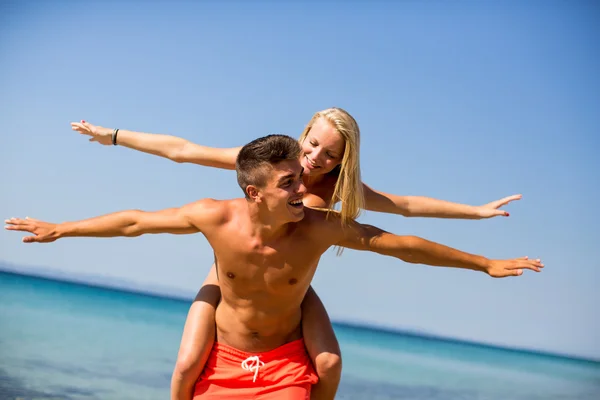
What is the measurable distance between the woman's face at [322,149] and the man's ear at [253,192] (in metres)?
0.72

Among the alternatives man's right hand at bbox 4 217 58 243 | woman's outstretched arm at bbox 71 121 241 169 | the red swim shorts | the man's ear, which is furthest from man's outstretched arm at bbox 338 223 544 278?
man's right hand at bbox 4 217 58 243

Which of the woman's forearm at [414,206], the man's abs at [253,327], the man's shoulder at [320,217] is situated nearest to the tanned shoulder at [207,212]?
the man's shoulder at [320,217]

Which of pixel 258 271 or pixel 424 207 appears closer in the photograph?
pixel 258 271

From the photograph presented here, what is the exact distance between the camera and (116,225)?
4.78 metres

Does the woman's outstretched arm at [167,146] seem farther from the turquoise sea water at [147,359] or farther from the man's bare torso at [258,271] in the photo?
the turquoise sea water at [147,359]

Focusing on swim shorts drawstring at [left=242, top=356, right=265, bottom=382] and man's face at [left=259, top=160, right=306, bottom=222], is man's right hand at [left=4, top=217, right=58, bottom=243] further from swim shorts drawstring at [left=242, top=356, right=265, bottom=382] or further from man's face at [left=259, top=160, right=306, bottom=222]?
Answer: swim shorts drawstring at [left=242, top=356, right=265, bottom=382]

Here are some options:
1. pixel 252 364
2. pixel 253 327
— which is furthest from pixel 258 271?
pixel 252 364

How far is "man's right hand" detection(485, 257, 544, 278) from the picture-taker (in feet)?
16.0

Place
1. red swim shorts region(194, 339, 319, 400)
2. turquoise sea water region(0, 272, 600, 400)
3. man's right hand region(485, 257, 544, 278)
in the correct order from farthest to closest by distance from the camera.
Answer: turquoise sea water region(0, 272, 600, 400)
red swim shorts region(194, 339, 319, 400)
man's right hand region(485, 257, 544, 278)

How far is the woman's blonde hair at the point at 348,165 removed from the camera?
5.31 metres

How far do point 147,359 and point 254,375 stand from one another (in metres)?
15.3

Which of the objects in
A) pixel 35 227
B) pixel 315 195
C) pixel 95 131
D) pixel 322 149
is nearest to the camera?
pixel 35 227

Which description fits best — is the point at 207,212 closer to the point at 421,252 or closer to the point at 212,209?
the point at 212,209

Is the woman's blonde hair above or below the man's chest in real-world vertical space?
above
